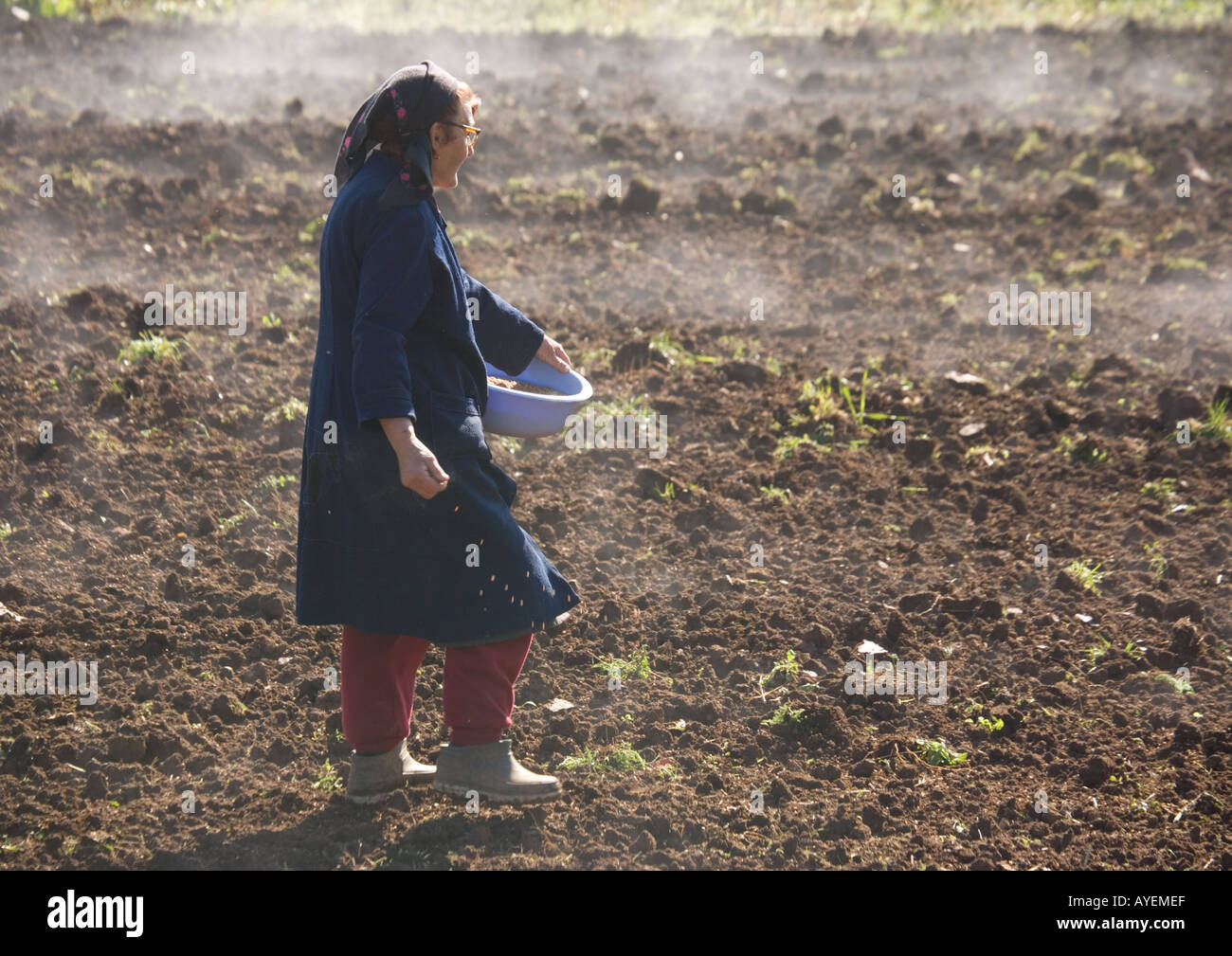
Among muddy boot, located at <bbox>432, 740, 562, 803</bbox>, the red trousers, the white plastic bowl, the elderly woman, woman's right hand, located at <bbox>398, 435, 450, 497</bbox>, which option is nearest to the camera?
woman's right hand, located at <bbox>398, 435, 450, 497</bbox>

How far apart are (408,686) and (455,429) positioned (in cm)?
79

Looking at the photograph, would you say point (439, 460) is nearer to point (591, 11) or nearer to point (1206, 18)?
point (591, 11)

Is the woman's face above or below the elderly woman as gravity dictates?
above

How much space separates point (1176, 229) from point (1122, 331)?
1572 mm

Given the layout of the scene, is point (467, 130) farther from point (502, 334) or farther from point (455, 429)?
point (455, 429)

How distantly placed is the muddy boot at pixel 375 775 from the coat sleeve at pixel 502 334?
1.13 m

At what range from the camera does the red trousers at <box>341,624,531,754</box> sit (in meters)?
3.38

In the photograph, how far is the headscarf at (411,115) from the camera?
10.1 feet

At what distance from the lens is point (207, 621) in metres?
4.48

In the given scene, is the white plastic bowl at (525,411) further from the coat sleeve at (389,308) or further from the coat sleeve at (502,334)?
the coat sleeve at (389,308)

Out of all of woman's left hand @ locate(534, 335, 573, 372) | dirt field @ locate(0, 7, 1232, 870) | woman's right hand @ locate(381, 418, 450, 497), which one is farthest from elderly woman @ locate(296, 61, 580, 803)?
dirt field @ locate(0, 7, 1232, 870)

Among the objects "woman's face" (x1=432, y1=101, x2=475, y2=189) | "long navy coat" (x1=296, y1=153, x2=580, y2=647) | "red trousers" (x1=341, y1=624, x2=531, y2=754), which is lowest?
"red trousers" (x1=341, y1=624, x2=531, y2=754)

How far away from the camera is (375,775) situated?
3.52m

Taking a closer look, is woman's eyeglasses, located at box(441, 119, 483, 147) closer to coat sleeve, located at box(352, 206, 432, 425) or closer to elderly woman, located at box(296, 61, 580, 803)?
elderly woman, located at box(296, 61, 580, 803)
